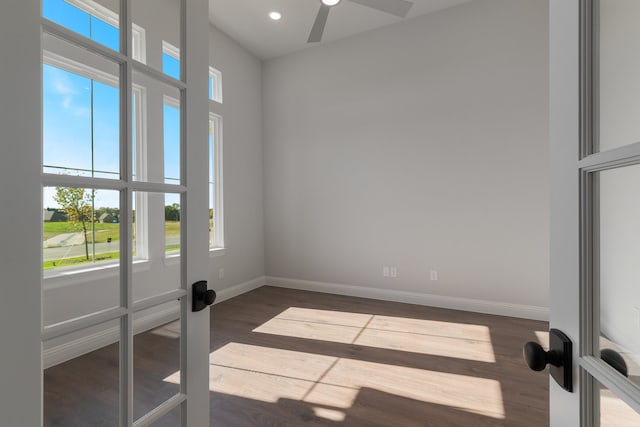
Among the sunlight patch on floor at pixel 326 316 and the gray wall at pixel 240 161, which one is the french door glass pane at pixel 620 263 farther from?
the gray wall at pixel 240 161

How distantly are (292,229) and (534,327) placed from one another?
3105mm

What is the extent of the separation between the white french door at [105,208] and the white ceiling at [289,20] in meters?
2.97

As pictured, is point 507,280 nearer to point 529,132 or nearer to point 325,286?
point 529,132

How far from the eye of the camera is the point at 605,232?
1.51ft

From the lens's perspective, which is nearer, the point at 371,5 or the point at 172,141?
the point at 172,141

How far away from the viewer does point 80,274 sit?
0.61 m

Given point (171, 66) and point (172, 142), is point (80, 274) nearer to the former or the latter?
point (172, 142)

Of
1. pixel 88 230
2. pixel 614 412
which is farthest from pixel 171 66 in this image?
pixel 614 412

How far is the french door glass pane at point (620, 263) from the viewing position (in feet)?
1.30

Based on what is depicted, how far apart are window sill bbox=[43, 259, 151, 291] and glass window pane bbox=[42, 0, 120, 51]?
52cm

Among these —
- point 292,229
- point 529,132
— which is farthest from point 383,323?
point 529,132

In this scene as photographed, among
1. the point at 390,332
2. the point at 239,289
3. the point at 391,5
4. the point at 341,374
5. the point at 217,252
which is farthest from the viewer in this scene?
the point at 239,289

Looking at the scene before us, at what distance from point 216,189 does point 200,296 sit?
10.5 ft

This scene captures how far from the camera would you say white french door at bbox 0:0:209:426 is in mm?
524
